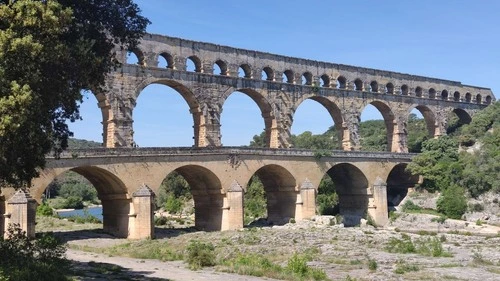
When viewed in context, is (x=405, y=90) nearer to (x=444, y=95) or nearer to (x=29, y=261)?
(x=444, y=95)

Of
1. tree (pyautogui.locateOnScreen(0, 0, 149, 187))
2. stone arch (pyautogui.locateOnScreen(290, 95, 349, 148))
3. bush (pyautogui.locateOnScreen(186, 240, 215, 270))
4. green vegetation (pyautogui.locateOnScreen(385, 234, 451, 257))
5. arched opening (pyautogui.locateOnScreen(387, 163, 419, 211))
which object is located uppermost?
stone arch (pyautogui.locateOnScreen(290, 95, 349, 148))

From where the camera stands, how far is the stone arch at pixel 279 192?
40.2 meters

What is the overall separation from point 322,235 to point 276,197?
10468 mm

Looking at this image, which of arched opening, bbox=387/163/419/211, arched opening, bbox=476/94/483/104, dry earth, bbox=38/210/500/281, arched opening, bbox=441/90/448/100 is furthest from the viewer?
arched opening, bbox=476/94/483/104

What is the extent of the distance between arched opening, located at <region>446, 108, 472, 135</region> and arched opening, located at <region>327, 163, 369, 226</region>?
61.0 ft

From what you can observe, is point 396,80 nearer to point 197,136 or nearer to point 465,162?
point 465,162

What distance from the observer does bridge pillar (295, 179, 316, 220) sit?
131ft

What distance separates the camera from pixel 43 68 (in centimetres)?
1358

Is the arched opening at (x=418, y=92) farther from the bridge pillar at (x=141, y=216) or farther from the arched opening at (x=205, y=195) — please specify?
the bridge pillar at (x=141, y=216)

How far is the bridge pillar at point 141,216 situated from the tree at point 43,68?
16.1 metres

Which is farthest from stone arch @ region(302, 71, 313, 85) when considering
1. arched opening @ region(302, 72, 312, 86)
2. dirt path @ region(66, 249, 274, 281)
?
dirt path @ region(66, 249, 274, 281)

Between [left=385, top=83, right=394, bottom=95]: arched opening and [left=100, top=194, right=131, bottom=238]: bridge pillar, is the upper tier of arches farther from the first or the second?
[left=100, top=194, right=131, bottom=238]: bridge pillar

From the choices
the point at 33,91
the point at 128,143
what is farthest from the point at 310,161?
the point at 33,91

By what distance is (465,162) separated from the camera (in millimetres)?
47750
